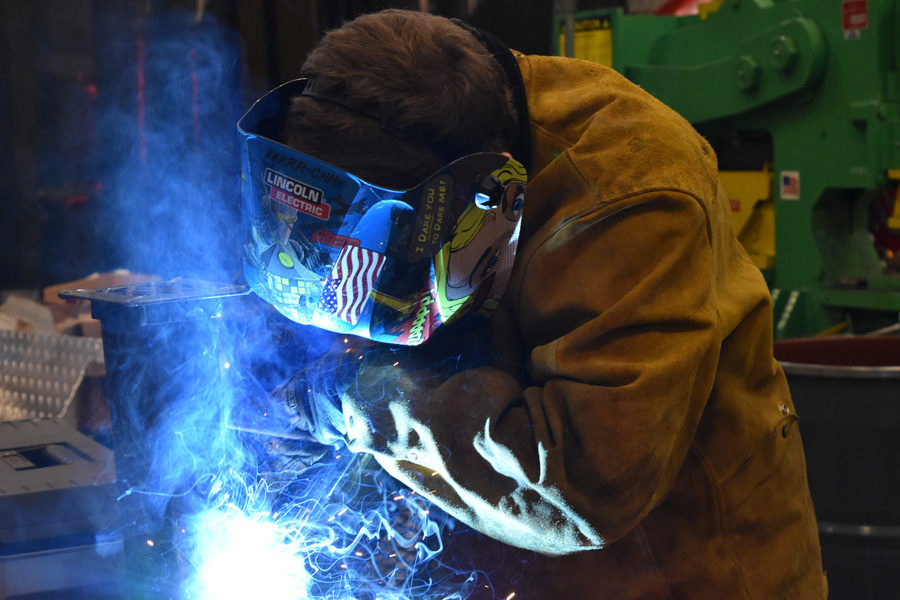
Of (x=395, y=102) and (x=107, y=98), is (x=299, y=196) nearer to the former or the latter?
(x=395, y=102)

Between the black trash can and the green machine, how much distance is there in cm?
124

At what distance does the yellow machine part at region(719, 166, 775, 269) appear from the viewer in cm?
429

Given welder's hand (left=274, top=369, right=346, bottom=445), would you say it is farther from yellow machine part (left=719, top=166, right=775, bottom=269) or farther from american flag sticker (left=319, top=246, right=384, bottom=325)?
yellow machine part (left=719, top=166, right=775, bottom=269)

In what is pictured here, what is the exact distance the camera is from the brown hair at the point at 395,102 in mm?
1119

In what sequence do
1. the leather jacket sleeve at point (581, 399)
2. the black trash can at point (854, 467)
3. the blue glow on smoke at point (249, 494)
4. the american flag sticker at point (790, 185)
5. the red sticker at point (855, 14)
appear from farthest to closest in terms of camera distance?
1. the american flag sticker at point (790, 185)
2. the red sticker at point (855, 14)
3. the black trash can at point (854, 467)
4. the blue glow on smoke at point (249, 494)
5. the leather jacket sleeve at point (581, 399)

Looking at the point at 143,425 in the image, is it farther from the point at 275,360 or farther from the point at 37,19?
the point at 37,19

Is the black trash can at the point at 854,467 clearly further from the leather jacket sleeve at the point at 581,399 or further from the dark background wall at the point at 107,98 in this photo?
the dark background wall at the point at 107,98

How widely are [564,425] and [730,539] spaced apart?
1.38ft

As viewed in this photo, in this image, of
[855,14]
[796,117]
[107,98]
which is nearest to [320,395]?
[107,98]

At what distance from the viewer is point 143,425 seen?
4.05ft

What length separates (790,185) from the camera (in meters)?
4.00

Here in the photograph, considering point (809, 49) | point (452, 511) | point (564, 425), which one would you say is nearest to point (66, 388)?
point (452, 511)

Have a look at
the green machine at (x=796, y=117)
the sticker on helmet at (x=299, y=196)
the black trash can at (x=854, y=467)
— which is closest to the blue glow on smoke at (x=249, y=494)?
the sticker on helmet at (x=299, y=196)

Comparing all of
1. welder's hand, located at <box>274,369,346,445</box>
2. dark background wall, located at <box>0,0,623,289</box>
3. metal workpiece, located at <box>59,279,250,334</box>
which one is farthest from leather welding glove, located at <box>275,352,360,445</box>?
dark background wall, located at <box>0,0,623,289</box>
